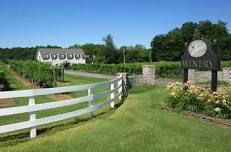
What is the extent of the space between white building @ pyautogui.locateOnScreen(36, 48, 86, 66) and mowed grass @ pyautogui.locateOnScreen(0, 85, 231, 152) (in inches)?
3926

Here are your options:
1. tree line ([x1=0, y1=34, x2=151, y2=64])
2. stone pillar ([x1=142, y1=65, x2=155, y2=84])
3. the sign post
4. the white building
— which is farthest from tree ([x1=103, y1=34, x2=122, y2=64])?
the sign post

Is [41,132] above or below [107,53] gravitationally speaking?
below

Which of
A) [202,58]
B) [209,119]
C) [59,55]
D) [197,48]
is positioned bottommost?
[209,119]

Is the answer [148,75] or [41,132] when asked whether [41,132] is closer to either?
[41,132]

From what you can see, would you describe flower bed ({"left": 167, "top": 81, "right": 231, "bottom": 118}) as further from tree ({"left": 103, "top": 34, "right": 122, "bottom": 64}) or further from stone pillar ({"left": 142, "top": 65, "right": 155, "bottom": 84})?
tree ({"left": 103, "top": 34, "right": 122, "bottom": 64})

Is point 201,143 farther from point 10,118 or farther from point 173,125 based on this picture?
point 10,118

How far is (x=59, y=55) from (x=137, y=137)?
4190 inches

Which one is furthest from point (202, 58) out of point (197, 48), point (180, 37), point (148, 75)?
point (180, 37)

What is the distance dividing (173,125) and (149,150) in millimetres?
2525

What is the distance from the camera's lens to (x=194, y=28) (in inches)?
4564

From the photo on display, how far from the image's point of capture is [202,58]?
14.1 meters

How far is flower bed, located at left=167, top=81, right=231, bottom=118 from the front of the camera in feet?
34.8

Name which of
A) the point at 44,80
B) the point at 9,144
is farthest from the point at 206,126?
the point at 44,80

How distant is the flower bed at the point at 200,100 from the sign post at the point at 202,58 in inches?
54.3
